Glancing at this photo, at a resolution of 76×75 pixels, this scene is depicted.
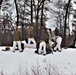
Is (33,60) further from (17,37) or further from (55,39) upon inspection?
(55,39)

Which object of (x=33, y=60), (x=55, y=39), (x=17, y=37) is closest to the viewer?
(x=33, y=60)

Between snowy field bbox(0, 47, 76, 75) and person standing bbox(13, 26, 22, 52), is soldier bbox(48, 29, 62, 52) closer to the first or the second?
snowy field bbox(0, 47, 76, 75)

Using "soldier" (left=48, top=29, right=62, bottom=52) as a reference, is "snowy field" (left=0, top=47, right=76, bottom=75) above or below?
below

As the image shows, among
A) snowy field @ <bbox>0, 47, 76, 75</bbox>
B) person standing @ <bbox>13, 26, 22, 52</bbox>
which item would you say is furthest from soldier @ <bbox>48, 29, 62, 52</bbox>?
person standing @ <bbox>13, 26, 22, 52</bbox>

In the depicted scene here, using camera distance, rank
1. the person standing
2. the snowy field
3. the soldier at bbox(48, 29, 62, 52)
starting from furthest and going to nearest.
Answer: the person standing < the soldier at bbox(48, 29, 62, 52) < the snowy field

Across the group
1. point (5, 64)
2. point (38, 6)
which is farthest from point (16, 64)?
point (38, 6)

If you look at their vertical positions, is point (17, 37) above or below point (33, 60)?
above

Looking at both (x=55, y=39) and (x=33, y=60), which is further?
(x=55, y=39)

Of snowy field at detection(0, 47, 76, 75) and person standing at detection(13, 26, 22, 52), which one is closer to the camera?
snowy field at detection(0, 47, 76, 75)

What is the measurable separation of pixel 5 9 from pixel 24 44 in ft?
56.4

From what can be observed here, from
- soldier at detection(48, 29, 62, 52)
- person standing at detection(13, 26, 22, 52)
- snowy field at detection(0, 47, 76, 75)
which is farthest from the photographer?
person standing at detection(13, 26, 22, 52)

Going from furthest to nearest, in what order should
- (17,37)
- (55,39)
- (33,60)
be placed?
(55,39) < (17,37) < (33,60)

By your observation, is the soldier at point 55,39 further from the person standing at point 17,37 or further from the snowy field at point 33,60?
the person standing at point 17,37

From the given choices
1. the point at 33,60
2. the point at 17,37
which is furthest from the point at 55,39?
the point at 17,37
